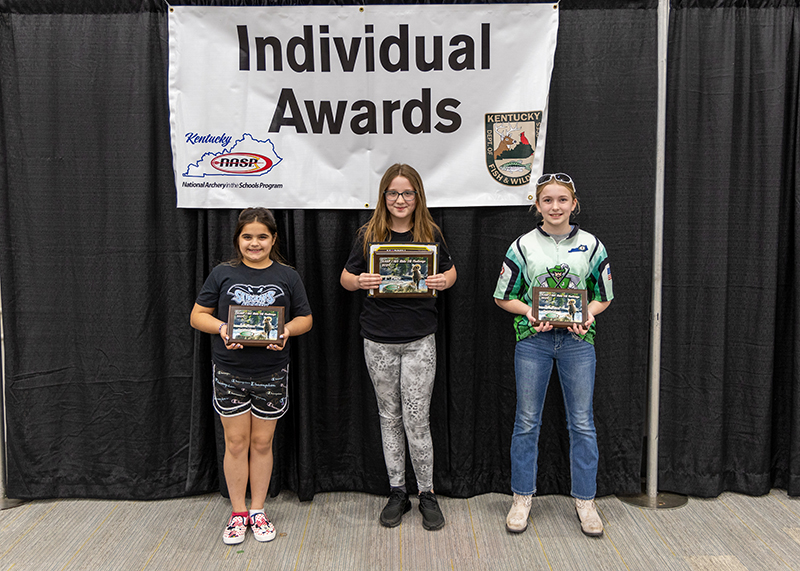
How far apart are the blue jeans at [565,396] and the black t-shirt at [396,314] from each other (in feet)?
1.41

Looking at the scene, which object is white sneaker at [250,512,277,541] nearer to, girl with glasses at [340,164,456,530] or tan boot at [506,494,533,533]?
girl with glasses at [340,164,456,530]

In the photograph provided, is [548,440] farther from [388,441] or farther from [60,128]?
[60,128]

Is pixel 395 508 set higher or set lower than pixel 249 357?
lower

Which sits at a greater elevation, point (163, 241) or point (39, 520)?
point (163, 241)

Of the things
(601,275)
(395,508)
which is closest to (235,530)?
(395,508)

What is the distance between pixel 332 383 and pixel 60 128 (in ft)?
5.79

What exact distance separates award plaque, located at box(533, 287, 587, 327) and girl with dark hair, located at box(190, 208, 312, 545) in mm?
968

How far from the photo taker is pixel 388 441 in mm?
2588

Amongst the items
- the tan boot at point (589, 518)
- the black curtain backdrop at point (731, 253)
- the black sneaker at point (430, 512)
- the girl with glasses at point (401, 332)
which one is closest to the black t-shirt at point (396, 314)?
the girl with glasses at point (401, 332)

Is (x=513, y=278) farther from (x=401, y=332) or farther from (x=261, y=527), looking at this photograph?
(x=261, y=527)

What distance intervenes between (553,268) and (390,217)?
719mm

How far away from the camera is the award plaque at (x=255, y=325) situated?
232 cm

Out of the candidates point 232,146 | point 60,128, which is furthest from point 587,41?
point 60,128

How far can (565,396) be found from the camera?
2527mm
